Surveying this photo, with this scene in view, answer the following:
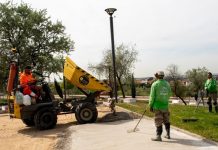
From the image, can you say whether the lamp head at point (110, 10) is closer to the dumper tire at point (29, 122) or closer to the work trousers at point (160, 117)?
the dumper tire at point (29, 122)

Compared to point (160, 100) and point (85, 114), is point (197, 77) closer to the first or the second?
point (85, 114)

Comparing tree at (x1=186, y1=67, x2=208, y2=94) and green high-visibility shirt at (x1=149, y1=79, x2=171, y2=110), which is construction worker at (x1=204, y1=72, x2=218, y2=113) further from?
tree at (x1=186, y1=67, x2=208, y2=94)

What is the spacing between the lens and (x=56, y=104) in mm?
15359

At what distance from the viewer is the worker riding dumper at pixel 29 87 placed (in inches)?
571

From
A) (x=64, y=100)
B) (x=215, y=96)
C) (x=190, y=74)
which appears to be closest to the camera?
(x=64, y=100)

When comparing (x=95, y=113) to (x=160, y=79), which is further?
(x=95, y=113)

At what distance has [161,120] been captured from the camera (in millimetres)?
10266

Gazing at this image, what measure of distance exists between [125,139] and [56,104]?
524 centimetres

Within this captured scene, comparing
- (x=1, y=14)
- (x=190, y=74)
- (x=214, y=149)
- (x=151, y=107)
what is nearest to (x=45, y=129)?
(x=151, y=107)

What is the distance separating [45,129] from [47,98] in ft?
3.75

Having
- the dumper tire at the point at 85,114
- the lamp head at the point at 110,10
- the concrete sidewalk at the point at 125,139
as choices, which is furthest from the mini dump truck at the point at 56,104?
the lamp head at the point at 110,10

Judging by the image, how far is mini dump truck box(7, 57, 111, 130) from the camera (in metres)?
14.6

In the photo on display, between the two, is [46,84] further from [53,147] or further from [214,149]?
[214,149]

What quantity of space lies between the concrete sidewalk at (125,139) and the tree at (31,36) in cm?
2616
